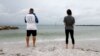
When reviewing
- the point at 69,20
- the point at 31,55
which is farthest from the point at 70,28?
the point at 31,55

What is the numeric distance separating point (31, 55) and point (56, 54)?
3.50ft

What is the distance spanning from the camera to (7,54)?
35.0 feet

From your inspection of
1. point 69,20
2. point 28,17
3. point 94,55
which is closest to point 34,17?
point 28,17

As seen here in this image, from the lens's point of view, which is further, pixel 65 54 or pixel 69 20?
pixel 69 20

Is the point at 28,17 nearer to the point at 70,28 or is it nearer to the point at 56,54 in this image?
the point at 70,28

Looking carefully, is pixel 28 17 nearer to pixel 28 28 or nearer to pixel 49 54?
pixel 28 28

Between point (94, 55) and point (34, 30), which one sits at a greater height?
point (34, 30)

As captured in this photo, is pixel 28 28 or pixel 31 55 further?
pixel 28 28

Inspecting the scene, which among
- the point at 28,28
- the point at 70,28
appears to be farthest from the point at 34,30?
the point at 70,28

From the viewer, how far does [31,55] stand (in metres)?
10.2

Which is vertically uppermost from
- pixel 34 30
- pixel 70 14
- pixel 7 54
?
pixel 70 14

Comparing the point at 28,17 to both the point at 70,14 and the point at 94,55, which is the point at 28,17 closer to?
the point at 70,14

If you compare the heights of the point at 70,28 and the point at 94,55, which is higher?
the point at 70,28

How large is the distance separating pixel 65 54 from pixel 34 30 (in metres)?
2.82
